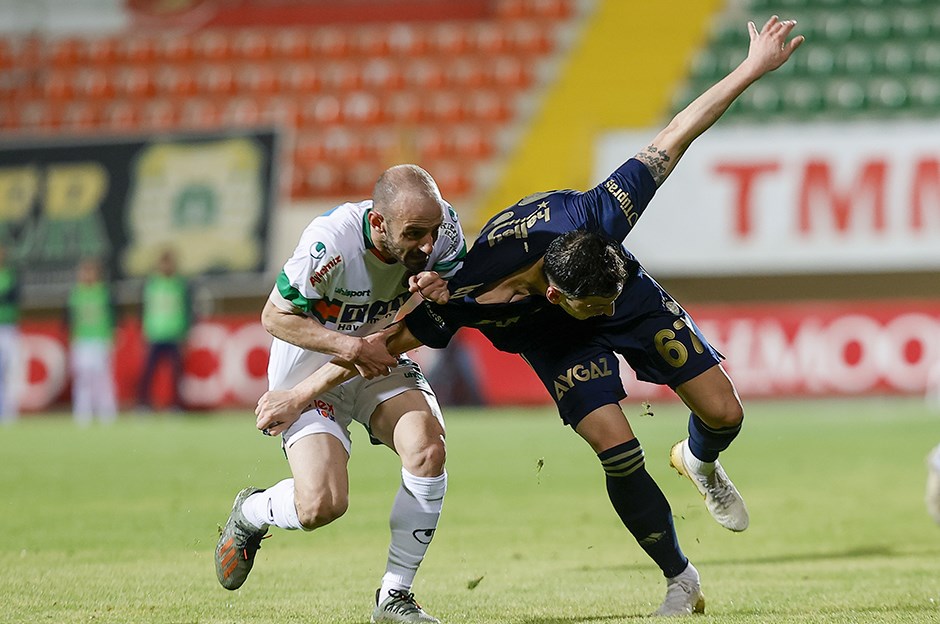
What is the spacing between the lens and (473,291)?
5723mm

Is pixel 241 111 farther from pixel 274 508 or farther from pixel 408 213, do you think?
pixel 408 213

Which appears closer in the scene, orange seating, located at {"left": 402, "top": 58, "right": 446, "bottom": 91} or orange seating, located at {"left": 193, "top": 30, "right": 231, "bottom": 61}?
orange seating, located at {"left": 402, "top": 58, "right": 446, "bottom": 91}

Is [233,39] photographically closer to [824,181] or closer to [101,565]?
[824,181]

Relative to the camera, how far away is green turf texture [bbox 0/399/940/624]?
19.5 ft

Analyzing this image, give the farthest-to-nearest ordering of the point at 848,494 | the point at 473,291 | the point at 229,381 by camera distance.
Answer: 1. the point at 229,381
2. the point at 848,494
3. the point at 473,291

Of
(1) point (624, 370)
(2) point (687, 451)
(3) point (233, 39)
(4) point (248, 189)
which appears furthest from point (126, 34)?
(2) point (687, 451)

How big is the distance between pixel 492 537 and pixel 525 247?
3.20m

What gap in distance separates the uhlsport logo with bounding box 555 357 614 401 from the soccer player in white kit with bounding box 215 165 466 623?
55 cm

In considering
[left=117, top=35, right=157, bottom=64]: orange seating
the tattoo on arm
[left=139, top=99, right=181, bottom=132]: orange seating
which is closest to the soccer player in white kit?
the tattoo on arm

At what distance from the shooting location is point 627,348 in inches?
240

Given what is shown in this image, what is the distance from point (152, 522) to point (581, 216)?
4478 millimetres

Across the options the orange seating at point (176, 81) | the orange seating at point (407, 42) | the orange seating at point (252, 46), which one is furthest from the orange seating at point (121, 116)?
the orange seating at point (407, 42)

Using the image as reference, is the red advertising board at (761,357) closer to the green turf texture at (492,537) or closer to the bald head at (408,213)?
the green turf texture at (492,537)

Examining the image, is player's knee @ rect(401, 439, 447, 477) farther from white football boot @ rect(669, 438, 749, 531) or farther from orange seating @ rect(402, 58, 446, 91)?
orange seating @ rect(402, 58, 446, 91)
